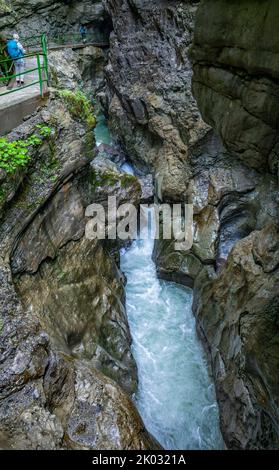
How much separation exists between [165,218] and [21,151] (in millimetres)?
7235

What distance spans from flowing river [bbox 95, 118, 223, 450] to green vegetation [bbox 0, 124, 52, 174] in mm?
6117

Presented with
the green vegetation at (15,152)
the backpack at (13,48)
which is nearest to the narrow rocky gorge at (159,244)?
the green vegetation at (15,152)

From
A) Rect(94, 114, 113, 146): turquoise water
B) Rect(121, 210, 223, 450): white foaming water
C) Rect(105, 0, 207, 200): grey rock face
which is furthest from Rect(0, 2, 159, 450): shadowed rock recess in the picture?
Rect(94, 114, 113, 146): turquoise water

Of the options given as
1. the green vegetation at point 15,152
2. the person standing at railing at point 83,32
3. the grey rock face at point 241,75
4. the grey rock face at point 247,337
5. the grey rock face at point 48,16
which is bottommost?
the grey rock face at point 247,337

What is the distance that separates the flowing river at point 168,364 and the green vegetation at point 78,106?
589cm

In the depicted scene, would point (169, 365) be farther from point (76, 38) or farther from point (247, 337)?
point (76, 38)

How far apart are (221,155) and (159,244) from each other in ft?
13.2

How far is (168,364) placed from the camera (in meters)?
9.61

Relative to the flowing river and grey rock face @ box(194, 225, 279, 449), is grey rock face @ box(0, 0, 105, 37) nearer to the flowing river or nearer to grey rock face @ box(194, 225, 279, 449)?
the flowing river

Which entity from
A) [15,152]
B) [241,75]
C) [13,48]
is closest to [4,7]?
[13,48]


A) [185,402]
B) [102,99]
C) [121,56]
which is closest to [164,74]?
[121,56]

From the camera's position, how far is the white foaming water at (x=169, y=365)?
26.6ft

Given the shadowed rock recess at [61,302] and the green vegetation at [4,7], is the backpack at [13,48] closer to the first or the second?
the shadowed rock recess at [61,302]

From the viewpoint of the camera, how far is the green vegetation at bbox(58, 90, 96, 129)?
318 inches
